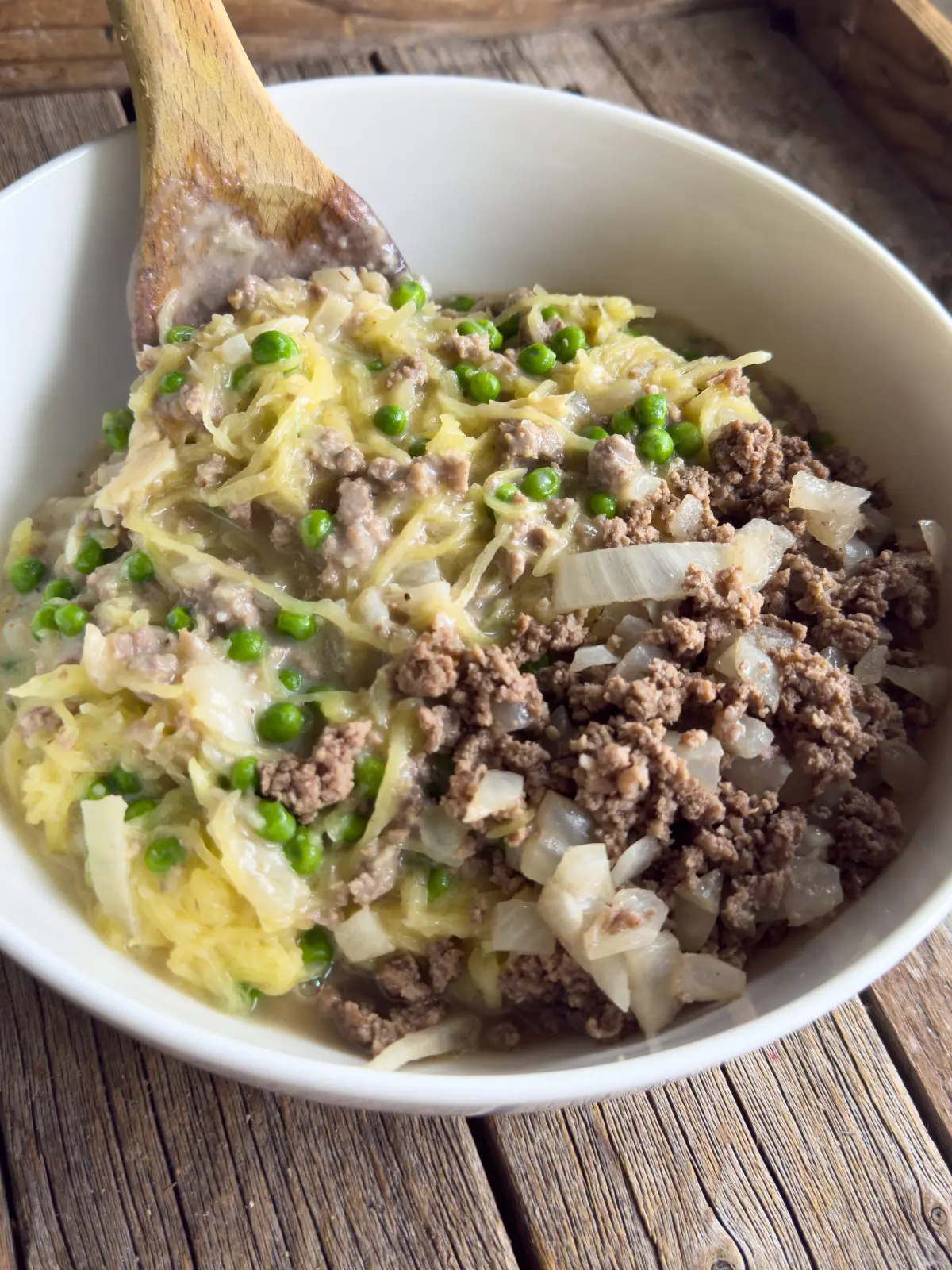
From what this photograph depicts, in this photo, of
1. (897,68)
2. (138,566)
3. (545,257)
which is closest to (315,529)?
(138,566)

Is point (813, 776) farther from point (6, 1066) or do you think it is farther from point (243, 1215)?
point (6, 1066)

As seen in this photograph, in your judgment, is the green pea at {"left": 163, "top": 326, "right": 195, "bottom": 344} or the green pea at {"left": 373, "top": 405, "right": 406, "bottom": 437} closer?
the green pea at {"left": 373, "top": 405, "right": 406, "bottom": 437}

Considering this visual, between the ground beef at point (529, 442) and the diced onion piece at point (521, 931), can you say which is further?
the ground beef at point (529, 442)

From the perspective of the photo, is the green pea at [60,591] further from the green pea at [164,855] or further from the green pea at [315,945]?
the green pea at [315,945]

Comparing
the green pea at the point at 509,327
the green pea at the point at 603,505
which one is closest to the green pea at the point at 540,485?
the green pea at the point at 603,505

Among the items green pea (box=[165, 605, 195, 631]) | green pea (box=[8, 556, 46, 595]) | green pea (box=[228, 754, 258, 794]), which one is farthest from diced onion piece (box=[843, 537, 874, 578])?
green pea (box=[8, 556, 46, 595])

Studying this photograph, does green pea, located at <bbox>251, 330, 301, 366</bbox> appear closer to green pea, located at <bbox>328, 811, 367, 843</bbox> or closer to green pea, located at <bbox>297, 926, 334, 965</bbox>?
green pea, located at <bbox>328, 811, 367, 843</bbox>
